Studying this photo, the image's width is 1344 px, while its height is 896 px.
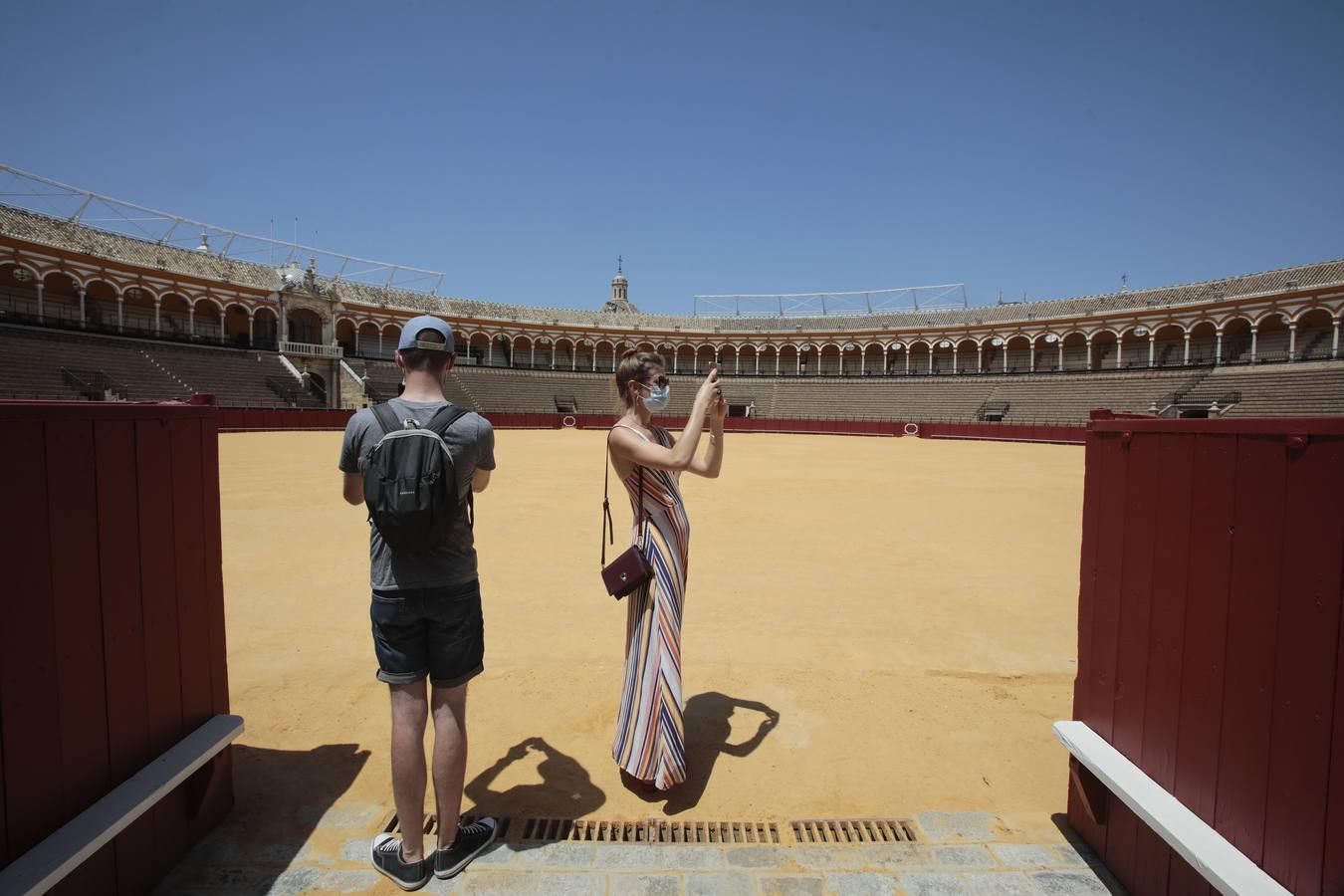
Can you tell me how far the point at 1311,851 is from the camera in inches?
61.6

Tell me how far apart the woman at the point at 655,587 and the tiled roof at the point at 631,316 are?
131 ft

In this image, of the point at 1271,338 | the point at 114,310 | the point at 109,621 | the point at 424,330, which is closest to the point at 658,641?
the point at 424,330

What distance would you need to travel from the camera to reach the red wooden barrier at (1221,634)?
1.56 metres

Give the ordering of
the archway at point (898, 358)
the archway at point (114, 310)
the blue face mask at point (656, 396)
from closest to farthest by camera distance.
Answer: the blue face mask at point (656, 396) < the archway at point (114, 310) < the archway at point (898, 358)

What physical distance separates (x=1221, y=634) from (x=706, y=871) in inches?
71.8

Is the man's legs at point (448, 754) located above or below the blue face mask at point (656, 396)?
below

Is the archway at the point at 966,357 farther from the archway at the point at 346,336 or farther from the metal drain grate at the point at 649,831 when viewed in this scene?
the metal drain grate at the point at 649,831

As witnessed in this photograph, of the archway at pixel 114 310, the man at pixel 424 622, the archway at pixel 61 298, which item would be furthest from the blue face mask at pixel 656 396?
the archway at pixel 114 310

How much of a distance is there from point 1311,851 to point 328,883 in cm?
288

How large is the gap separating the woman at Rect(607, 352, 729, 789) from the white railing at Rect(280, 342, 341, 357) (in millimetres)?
41131

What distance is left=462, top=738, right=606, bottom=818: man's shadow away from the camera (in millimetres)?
2664

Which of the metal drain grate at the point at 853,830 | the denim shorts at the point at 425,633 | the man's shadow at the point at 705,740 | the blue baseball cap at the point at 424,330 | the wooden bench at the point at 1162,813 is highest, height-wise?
the blue baseball cap at the point at 424,330

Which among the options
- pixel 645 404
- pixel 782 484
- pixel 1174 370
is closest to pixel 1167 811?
pixel 645 404

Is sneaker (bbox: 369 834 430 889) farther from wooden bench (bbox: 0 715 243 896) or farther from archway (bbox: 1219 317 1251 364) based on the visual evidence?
archway (bbox: 1219 317 1251 364)
